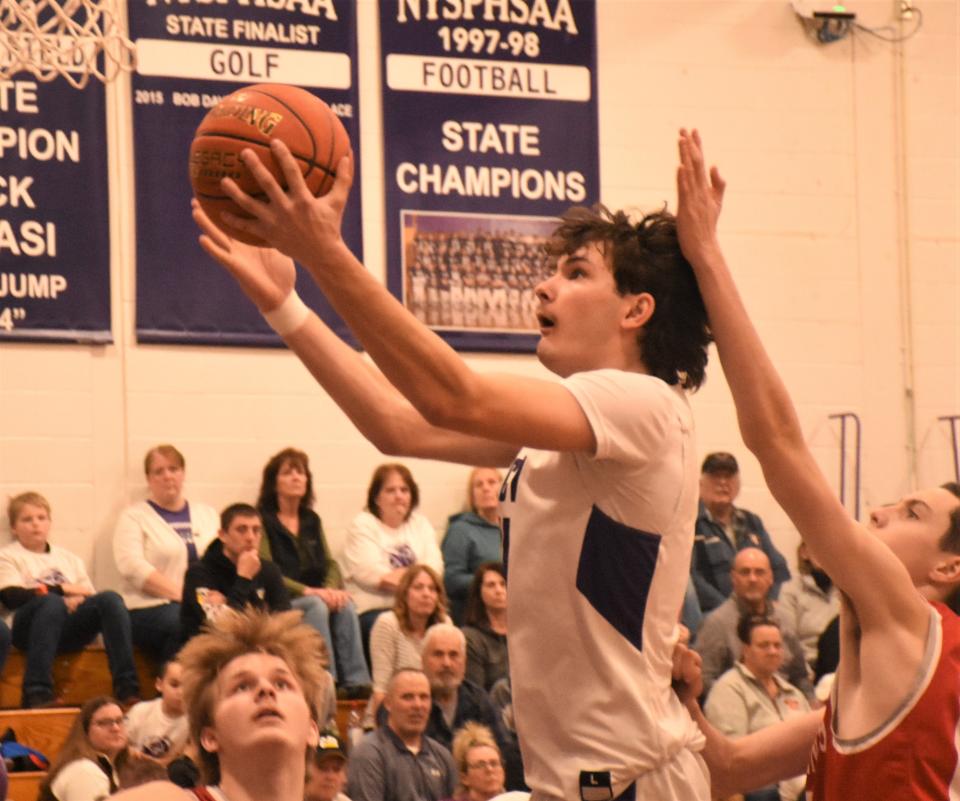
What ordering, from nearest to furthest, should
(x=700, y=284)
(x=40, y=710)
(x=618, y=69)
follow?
1. (x=700, y=284)
2. (x=40, y=710)
3. (x=618, y=69)

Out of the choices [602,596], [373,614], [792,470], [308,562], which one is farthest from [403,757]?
[602,596]

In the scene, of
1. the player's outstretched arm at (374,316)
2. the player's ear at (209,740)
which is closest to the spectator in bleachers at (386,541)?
the player's ear at (209,740)

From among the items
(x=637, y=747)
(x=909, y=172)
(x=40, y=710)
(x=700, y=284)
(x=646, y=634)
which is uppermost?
(x=909, y=172)

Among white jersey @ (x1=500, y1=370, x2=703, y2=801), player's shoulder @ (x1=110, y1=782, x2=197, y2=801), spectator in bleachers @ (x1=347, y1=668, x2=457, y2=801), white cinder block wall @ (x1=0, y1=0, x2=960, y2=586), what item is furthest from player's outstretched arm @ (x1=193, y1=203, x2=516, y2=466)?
white cinder block wall @ (x1=0, y1=0, x2=960, y2=586)

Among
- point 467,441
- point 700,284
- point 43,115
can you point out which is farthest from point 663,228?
point 43,115

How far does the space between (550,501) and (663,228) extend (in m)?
0.63

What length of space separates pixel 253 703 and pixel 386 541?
6.33m

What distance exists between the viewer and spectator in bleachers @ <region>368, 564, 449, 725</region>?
8789 millimetres

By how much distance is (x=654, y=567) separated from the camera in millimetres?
3059

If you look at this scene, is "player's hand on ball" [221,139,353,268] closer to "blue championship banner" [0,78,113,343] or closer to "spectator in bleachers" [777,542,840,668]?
"spectator in bleachers" [777,542,840,668]

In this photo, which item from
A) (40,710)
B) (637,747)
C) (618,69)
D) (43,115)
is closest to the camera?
(637,747)

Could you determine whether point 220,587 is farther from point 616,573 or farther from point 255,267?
point 616,573

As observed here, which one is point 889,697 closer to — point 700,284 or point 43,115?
point 700,284

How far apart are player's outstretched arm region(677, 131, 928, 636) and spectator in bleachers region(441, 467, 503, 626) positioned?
6.44 m
